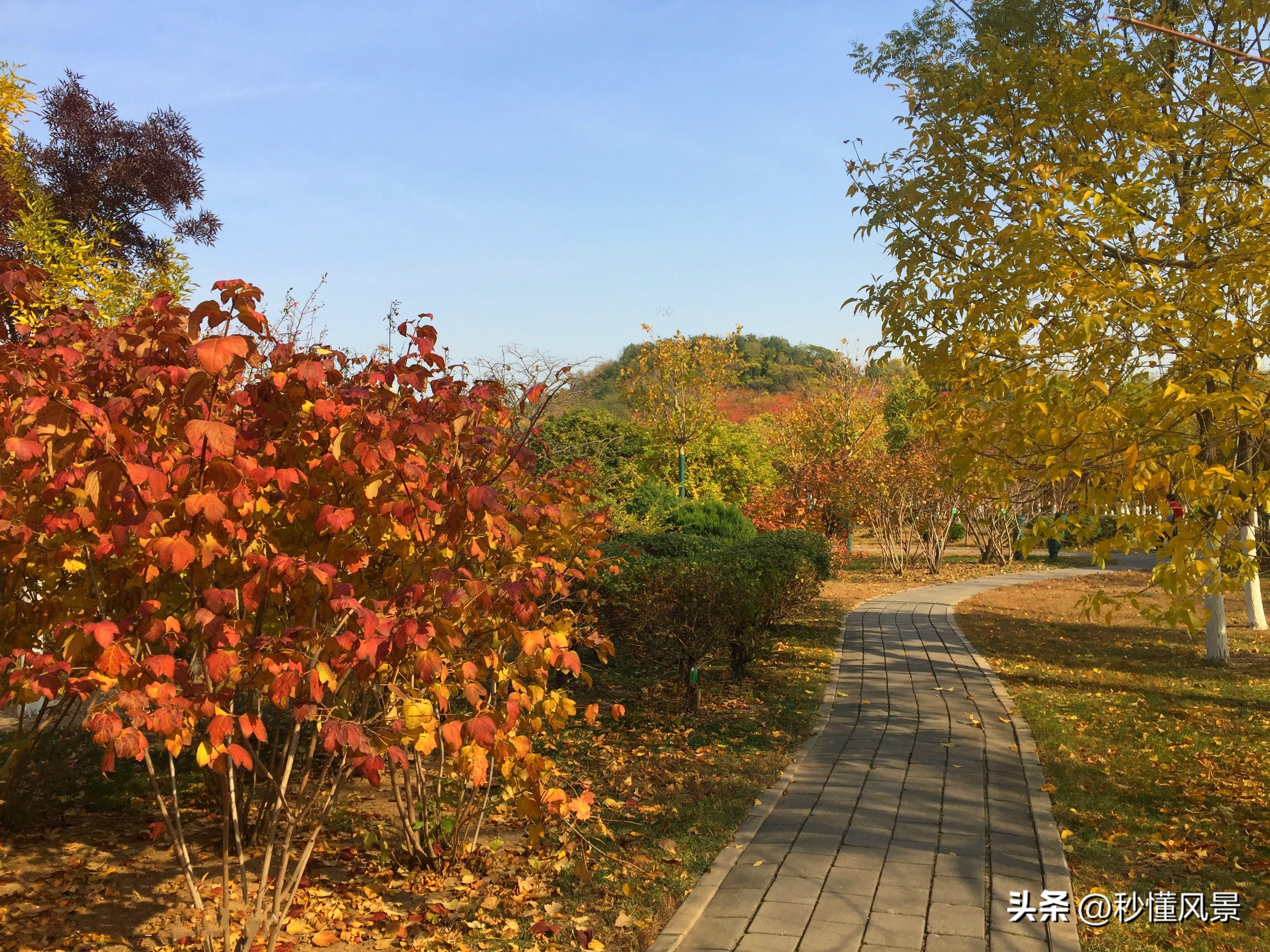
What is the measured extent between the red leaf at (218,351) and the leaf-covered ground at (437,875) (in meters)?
2.15

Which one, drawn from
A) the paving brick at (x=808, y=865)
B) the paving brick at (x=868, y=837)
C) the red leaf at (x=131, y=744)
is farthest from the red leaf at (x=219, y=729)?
the paving brick at (x=868, y=837)

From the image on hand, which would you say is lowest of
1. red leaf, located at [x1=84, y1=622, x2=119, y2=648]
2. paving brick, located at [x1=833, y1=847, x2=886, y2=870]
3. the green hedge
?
paving brick, located at [x1=833, y1=847, x2=886, y2=870]

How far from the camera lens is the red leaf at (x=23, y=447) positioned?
2182 millimetres

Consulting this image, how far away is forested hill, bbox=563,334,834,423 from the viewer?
39562 millimetres

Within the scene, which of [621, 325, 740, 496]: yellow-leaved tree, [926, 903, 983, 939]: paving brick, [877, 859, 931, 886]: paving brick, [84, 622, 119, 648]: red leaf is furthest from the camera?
[621, 325, 740, 496]: yellow-leaved tree

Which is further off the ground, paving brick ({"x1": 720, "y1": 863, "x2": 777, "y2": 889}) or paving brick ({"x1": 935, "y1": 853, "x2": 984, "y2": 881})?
paving brick ({"x1": 720, "y1": 863, "x2": 777, "y2": 889})

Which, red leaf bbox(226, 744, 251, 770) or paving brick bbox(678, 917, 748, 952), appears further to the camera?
paving brick bbox(678, 917, 748, 952)

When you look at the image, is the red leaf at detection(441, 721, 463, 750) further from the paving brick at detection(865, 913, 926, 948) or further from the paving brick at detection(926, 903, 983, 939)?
the paving brick at detection(926, 903, 983, 939)

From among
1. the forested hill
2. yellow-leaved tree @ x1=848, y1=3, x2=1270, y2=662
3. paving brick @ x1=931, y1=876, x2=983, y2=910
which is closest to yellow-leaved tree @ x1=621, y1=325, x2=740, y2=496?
the forested hill

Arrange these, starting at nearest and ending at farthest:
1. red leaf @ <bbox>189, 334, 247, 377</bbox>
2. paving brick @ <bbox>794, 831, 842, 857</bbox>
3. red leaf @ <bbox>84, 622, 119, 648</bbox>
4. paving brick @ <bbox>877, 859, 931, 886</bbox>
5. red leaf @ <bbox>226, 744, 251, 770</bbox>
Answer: red leaf @ <bbox>189, 334, 247, 377</bbox>
red leaf @ <bbox>84, 622, 119, 648</bbox>
red leaf @ <bbox>226, 744, 251, 770</bbox>
paving brick @ <bbox>877, 859, 931, 886</bbox>
paving brick @ <bbox>794, 831, 842, 857</bbox>

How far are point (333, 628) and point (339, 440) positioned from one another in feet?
2.05

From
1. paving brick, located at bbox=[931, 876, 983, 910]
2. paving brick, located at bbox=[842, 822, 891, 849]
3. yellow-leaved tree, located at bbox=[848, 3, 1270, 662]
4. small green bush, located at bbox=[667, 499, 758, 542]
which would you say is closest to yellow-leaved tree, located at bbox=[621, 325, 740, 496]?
small green bush, located at bbox=[667, 499, 758, 542]

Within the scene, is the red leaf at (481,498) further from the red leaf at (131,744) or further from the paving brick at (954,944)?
the paving brick at (954,944)

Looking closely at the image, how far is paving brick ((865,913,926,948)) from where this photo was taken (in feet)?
10.8
